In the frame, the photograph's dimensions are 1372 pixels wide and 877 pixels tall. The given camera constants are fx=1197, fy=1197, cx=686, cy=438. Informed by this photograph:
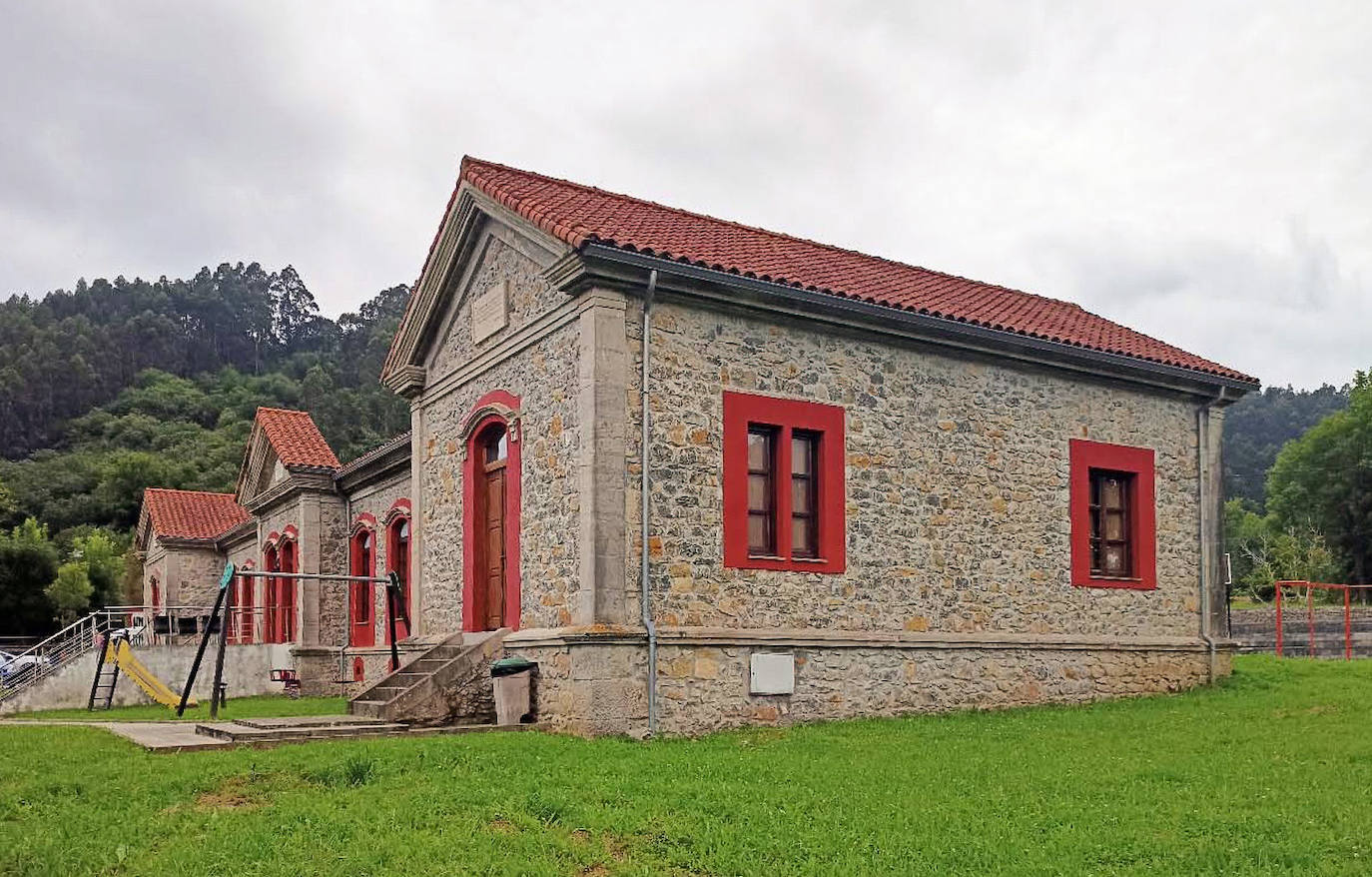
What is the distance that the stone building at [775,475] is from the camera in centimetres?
1301

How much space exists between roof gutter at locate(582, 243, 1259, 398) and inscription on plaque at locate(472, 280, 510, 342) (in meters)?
2.82

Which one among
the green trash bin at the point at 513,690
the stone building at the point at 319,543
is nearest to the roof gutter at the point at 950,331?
the green trash bin at the point at 513,690

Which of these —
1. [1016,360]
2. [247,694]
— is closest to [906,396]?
[1016,360]

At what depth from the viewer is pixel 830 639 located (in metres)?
14.1

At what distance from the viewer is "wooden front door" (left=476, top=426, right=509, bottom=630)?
1554 centimetres

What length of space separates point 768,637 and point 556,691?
248 centimetres

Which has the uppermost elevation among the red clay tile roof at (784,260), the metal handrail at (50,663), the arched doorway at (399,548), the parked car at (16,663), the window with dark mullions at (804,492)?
the red clay tile roof at (784,260)

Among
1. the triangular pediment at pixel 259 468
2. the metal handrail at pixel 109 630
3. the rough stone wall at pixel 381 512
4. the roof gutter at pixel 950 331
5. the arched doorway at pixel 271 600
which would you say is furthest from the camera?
the arched doorway at pixel 271 600

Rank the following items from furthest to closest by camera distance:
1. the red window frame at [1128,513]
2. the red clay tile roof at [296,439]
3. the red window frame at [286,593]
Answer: the red window frame at [286,593] → the red clay tile roof at [296,439] → the red window frame at [1128,513]

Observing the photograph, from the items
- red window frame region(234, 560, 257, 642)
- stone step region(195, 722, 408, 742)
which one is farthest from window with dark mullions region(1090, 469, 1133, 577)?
red window frame region(234, 560, 257, 642)

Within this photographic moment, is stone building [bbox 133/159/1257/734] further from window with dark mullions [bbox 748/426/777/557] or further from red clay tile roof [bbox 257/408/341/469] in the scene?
red clay tile roof [bbox 257/408/341/469]

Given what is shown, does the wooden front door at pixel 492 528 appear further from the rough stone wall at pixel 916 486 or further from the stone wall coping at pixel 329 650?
the stone wall coping at pixel 329 650

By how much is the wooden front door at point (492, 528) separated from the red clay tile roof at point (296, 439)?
10.9 metres

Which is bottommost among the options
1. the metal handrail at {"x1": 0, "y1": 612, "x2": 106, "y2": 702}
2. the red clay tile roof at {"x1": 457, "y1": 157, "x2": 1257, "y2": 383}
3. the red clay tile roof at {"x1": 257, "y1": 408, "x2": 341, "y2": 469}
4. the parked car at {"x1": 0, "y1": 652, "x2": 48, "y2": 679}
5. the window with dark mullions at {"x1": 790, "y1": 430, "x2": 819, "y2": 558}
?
the parked car at {"x1": 0, "y1": 652, "x2": 48, "y2": 679}
